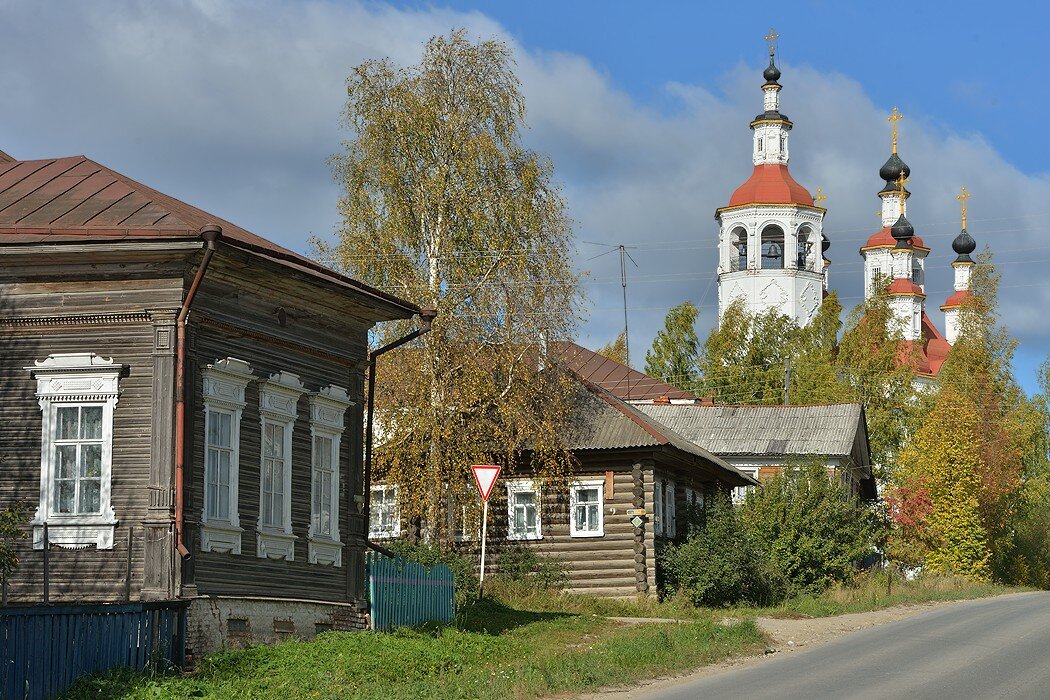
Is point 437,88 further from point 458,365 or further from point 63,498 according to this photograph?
point 63,498

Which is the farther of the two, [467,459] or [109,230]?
[467,459]

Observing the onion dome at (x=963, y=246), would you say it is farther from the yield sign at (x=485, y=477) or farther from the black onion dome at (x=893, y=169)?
the yield sign at (x=485, y=477)

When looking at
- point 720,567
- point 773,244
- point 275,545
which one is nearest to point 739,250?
point 773,244

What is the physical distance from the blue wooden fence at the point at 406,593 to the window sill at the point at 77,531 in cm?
515

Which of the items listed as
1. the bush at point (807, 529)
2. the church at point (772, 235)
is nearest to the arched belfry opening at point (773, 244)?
the church at point (772, 235)

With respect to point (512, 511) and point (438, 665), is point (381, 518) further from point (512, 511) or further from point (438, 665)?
point (438, 665)

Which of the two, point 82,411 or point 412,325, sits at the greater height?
point 412,325

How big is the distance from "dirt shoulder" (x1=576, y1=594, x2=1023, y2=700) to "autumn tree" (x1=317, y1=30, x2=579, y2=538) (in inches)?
278

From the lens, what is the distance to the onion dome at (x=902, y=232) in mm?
97438

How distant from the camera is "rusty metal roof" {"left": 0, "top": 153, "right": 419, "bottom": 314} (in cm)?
1737

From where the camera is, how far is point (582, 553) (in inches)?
1268

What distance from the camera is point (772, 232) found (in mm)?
87875

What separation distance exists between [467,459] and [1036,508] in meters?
47.5

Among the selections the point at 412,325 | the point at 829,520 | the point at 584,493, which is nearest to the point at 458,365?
the point at 412,325
